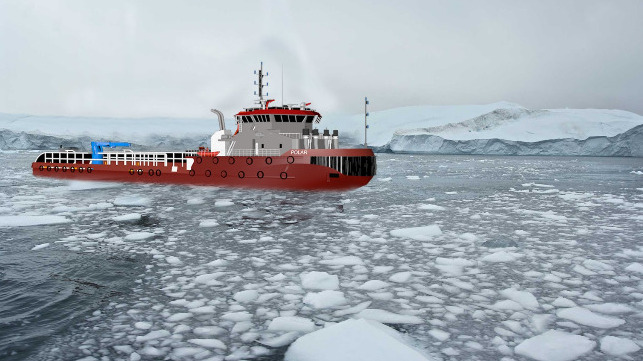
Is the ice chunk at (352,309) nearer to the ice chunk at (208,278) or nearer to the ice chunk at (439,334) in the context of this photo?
the ice chunk at (439,334)

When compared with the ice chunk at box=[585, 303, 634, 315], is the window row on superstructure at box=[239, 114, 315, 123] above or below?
above

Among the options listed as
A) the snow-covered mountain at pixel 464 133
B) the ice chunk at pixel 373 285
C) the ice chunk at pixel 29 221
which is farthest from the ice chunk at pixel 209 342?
the snow-covered mountain at pixel 464 133

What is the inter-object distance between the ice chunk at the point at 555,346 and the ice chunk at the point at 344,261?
2.72 m

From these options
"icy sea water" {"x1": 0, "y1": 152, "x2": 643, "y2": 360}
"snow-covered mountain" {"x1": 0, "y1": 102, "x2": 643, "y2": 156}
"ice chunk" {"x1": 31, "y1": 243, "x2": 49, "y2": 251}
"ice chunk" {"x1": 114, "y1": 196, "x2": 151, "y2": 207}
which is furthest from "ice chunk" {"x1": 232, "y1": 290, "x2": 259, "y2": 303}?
"snow-covered mountain" {"x1": 0, "y1": 102, "x2": 643, "y2": 156}

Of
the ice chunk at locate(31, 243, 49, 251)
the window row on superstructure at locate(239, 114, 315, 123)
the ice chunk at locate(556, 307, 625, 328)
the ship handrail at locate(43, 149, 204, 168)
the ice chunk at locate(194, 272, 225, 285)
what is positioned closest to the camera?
the ice chunk at locate(556, 307, 625, 328)

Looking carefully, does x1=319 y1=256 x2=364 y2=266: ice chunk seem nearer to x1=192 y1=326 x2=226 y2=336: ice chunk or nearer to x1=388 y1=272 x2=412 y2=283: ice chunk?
x1=388 y1=272 x2=412 y2=283: ice chunk

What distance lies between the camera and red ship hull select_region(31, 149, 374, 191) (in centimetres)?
1609

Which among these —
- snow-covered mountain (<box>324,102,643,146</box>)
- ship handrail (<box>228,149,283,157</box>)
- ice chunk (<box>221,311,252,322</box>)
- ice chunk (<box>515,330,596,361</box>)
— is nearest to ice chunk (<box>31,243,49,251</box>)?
ice chunk (<box>221,311,252,322</box>)

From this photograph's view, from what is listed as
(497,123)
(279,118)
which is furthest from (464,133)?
(279,118)

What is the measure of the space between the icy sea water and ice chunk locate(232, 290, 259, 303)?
3 cm

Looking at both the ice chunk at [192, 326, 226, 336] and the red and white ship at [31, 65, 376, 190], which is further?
the red and white ship at [31, 65, 376, 190]

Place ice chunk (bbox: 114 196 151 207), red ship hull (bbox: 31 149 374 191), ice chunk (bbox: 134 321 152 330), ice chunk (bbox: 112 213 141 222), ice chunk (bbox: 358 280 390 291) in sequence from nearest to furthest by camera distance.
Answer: ice chunk (bbox: 134 321 152 330) < ice chunk (bbox: 358 280 390 291) < ice chunk (bbox: 112 213 141 222) < ice chunk (bbox: 114 196 151 207) < red ship hull (bbox: 31 149 374 191)

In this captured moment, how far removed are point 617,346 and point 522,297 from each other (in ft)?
3.78

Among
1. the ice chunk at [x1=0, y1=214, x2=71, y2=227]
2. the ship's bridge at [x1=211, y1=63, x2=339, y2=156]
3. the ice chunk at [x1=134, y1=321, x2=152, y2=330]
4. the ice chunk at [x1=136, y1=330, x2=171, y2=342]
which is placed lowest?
the ice chunk at [x1=136, y1=330, x2=171, y2=342]
